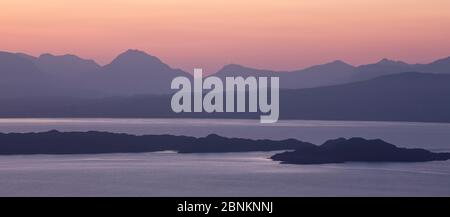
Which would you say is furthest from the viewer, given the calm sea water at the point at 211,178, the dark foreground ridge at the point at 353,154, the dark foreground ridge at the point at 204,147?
the dark foreground ridge at the point at 204,147

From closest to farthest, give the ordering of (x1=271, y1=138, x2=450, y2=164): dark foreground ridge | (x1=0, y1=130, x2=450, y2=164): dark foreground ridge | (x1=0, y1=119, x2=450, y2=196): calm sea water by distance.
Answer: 1. (x1=0, y1=119, x2=450, y2=196): calm sea water
2. (x1=271, y1=138, x2=450, y2=164): dark foreground ridge
3. (x1=0, y1=130, x2=450, y2=164): dark foreground ridge

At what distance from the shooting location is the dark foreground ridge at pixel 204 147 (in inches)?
2625

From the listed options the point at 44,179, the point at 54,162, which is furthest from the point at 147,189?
the point at 54,162

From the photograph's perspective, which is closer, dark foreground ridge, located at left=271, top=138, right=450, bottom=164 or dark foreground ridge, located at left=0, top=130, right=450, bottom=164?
dark foreground ridge, located at left=271, top=138, right=450, bottom=164

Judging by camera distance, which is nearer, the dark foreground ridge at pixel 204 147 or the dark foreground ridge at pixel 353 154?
the dark foreground ridge at pixel 353 154

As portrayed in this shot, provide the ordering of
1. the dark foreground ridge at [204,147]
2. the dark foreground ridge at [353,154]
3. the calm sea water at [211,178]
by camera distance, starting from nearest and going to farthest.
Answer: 1. the calm sea water at [211,178]
2. the dark foreground ridge at [353,154]
3. the dark foreground ridge at [204,147]

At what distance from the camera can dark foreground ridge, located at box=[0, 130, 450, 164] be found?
66688 mm

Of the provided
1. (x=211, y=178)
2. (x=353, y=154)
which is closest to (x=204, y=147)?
(x=353, y=154)

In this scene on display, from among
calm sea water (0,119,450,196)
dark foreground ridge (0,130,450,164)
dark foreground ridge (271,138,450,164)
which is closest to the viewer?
calm sea water (0,119,450,196)

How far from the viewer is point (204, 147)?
272ft

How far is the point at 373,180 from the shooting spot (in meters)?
51.3

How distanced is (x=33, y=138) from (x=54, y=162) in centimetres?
1629

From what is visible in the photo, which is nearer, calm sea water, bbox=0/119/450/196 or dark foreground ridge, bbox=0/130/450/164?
calm sea water, bbox=0/119/450/196
